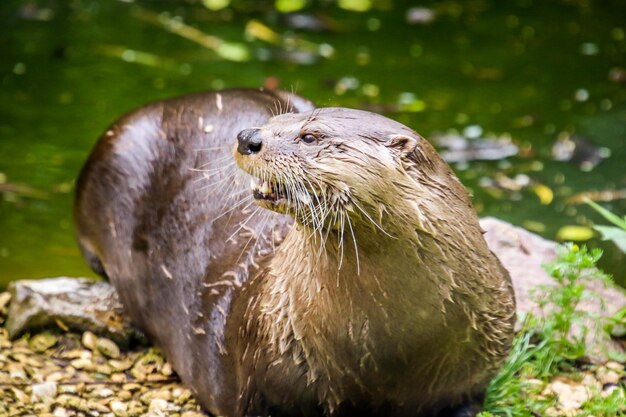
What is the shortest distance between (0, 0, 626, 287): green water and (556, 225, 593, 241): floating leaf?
0.04 meters

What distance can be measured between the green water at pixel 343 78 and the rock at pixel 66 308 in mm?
508

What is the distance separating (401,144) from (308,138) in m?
0.21

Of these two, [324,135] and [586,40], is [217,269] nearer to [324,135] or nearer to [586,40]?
[324,135]

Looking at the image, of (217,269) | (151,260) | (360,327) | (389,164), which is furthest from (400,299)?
(151,260)

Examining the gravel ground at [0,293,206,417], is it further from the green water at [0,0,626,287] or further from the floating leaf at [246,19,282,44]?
the floating leaf at [246,19,282,44]

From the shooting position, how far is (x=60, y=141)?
5422 millimetres

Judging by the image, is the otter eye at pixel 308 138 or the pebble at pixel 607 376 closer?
the otter eye at pixel 308 138

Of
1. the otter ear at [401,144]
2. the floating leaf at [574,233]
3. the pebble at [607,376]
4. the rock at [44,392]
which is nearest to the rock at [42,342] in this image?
the rock at [44,392]

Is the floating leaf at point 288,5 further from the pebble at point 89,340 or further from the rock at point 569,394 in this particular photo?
the rock at point 569,394

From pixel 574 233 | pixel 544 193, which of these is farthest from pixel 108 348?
pixel 544 193

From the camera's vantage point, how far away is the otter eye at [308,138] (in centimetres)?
→ 247

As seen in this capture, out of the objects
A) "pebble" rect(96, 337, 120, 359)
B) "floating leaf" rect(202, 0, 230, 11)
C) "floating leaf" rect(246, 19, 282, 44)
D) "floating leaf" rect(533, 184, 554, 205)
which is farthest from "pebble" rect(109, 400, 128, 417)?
"floating leaf" rect(202, 0, 230, 11)

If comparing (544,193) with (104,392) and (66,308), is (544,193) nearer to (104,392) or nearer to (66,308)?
(66,308)

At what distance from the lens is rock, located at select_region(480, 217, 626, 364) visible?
3.44m
